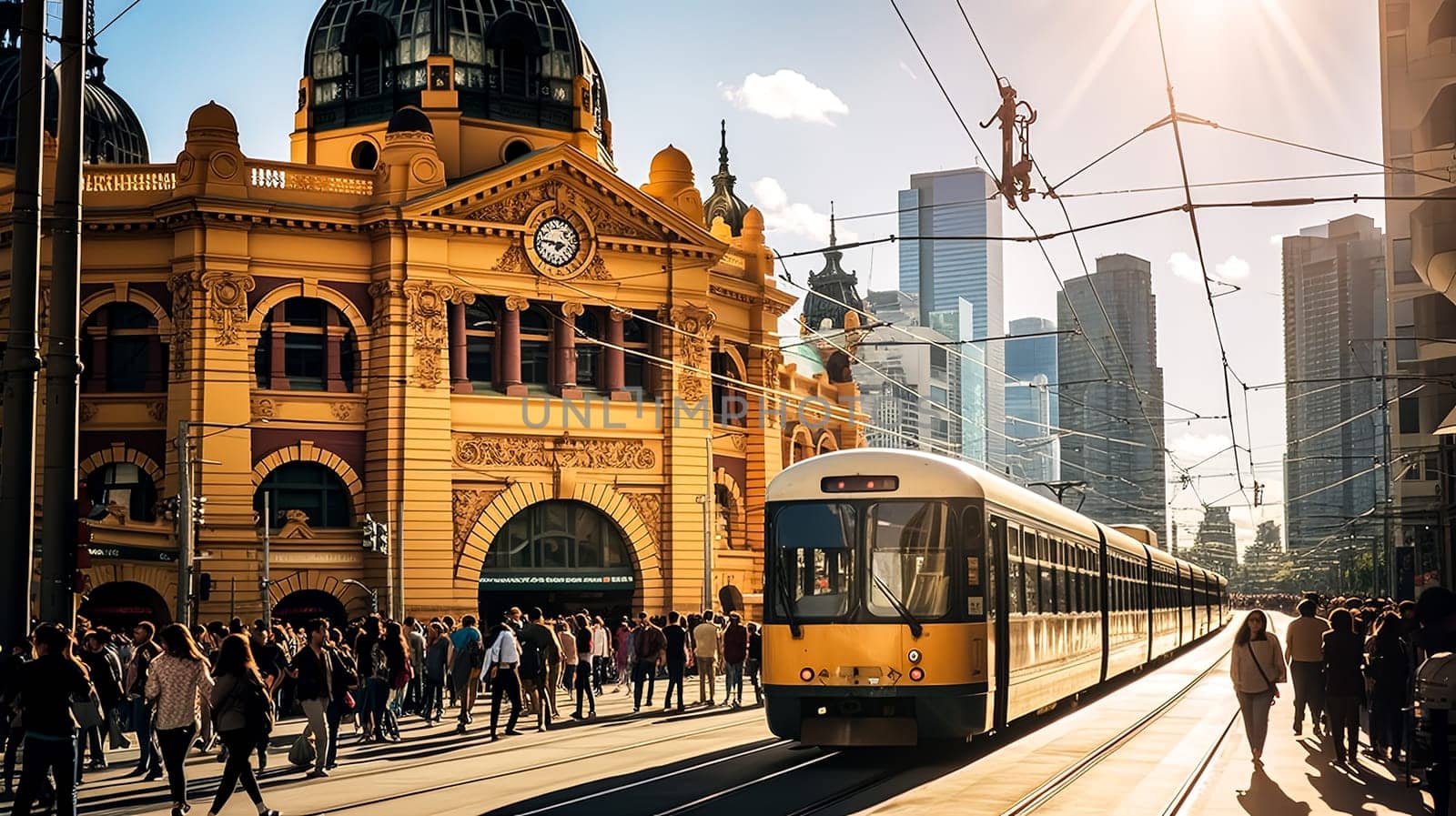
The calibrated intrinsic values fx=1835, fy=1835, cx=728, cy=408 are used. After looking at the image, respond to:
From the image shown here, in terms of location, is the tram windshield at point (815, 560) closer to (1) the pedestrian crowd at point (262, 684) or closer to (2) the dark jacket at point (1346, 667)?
(1) the pedestrian crowd at point (262, 684)

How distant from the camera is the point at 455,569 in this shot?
47.8m

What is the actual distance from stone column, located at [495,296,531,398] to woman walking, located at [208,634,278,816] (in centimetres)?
3515

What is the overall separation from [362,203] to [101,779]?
30.7 metres

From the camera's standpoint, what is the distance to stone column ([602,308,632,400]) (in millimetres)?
51062

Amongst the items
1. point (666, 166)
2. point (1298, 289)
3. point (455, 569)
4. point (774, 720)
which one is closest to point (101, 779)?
point (774, 720)

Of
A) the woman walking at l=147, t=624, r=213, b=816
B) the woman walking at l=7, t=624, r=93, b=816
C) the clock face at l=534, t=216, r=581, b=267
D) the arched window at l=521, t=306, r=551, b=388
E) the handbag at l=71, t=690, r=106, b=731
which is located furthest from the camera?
the arched window at l=521, t=306, r=551, b=388

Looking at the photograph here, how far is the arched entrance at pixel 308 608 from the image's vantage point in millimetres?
46625

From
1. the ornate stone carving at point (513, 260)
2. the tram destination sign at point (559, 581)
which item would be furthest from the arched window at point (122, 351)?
the tram destination sign at point (559, 581)

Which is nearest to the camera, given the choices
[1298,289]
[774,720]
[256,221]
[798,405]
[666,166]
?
[774,720]

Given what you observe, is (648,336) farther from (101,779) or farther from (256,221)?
(101,779)

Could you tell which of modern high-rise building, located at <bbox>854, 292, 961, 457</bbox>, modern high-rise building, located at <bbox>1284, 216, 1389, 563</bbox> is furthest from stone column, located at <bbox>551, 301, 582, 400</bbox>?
modern high-rise building, located at <bbox>854, 292, 961, 457</bbox>

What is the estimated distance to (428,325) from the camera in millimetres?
47812

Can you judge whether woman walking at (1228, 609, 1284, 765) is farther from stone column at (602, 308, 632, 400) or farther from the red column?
stone column at (602, 308, 632, 400)

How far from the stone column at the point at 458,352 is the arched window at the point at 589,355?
3.93 meters
